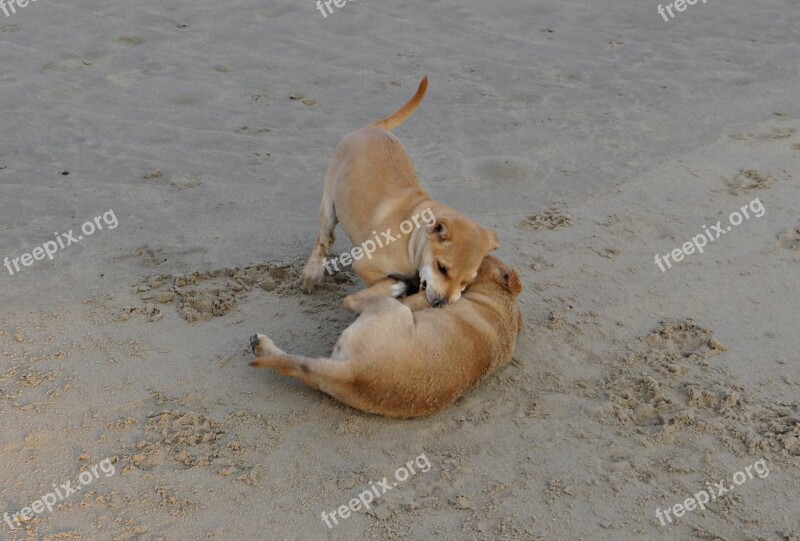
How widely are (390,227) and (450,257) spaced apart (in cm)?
58

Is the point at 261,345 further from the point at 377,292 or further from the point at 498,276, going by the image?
the point at 498,276

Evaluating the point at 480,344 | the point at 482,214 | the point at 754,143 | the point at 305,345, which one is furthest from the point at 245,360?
the point at 754,143

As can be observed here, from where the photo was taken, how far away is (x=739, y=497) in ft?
12.8

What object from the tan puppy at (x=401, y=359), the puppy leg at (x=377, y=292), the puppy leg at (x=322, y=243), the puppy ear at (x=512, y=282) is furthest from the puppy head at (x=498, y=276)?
the puppy leg at (x=322, y=243)

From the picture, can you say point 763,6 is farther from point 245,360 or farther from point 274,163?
point 245,360

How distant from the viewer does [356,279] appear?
18.7ft

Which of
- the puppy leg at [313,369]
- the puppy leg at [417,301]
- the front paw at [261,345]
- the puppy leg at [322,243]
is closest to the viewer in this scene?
the puppy leg at [313,369]

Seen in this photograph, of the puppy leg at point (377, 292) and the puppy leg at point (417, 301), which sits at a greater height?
the puppy leg at point (417, 301)

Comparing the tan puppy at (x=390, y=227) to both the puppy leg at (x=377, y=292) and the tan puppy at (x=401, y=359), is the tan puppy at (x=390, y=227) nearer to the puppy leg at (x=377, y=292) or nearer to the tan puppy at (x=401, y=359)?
the puppy leg at (x=377, y=292)

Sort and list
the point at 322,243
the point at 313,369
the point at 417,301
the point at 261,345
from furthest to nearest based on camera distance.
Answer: the point at 322,243
the point at 417,301
the point at 261,345
the point at 313,369

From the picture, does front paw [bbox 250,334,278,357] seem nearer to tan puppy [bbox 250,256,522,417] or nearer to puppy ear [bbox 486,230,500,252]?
tan puppy [bbox 250,256,522,417]

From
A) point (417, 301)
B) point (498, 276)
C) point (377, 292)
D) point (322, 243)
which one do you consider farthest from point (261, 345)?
point (498, 276)

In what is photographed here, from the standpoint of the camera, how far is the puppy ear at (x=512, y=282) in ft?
16.1

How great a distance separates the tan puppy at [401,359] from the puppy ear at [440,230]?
45cm
